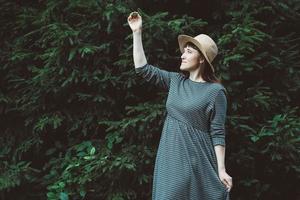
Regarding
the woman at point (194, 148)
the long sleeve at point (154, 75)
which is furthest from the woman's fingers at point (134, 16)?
the woman at point (194, 148)

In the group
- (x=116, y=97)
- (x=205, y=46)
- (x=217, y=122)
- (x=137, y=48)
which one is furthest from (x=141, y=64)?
(x=116, y=97)

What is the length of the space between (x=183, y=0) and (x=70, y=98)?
4.79ft

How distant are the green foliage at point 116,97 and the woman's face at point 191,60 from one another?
3.26 ft

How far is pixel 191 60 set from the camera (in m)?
3.48

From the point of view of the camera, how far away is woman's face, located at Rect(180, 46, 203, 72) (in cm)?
348

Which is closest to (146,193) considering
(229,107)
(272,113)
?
(229,107)

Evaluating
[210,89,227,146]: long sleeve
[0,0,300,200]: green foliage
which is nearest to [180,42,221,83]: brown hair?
[210,89,227,146]: long sleeve

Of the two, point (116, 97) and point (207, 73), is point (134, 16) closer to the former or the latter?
point (207, 73)

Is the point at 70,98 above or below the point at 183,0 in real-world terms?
below

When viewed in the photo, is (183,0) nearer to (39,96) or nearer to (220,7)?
(220,7)

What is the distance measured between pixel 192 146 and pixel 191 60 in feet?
1.93

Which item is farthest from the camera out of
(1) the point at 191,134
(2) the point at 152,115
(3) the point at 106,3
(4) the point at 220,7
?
(4) the point at 220,7

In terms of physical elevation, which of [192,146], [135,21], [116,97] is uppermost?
[135,21]

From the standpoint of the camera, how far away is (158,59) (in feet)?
15.7
